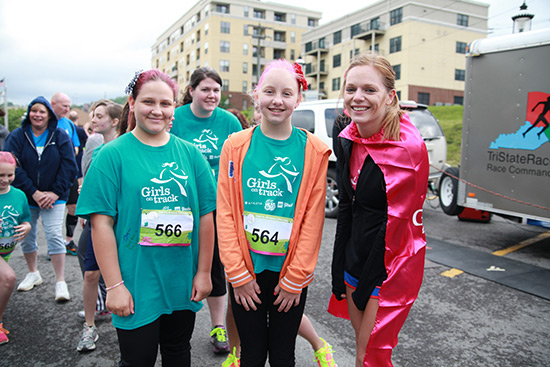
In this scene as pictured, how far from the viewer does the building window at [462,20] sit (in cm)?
4242

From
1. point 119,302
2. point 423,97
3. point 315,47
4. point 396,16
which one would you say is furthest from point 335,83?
point 119,302

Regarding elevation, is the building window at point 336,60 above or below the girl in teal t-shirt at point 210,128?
above

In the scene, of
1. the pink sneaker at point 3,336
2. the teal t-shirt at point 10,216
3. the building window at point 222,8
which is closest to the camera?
the pink sneaker at point 3,336

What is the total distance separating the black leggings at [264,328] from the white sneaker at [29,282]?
130 inches

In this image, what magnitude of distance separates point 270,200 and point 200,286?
0.60 m

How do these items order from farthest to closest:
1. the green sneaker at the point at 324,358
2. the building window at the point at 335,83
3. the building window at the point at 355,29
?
the building window at the point at 335,83
the building window at the point at 355,29
the green sneaker at the point at 324,358

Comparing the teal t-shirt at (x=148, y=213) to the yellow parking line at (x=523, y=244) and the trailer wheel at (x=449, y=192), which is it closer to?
the yellow parking line at (x=523, y=244)

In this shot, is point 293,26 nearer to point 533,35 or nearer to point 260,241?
point 533,35

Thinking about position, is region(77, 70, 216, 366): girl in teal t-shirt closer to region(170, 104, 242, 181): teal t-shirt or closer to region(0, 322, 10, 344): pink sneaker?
region(170, 104, 242, 181): teal t-shirt

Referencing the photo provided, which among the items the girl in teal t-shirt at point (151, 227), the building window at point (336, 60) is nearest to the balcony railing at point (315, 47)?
the building window at point (336, 60)

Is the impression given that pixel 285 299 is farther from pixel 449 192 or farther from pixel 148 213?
pixel 449 192

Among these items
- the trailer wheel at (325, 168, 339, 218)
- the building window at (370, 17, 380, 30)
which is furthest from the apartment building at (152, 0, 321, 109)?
the trailer wheel at (325, 168, 339, 218)

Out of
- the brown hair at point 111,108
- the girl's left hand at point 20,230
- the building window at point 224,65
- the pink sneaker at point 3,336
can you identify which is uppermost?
the building window at point 224,65

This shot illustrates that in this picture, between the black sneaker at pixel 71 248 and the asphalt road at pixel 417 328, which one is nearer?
the asphalt road at pixel 417 328
